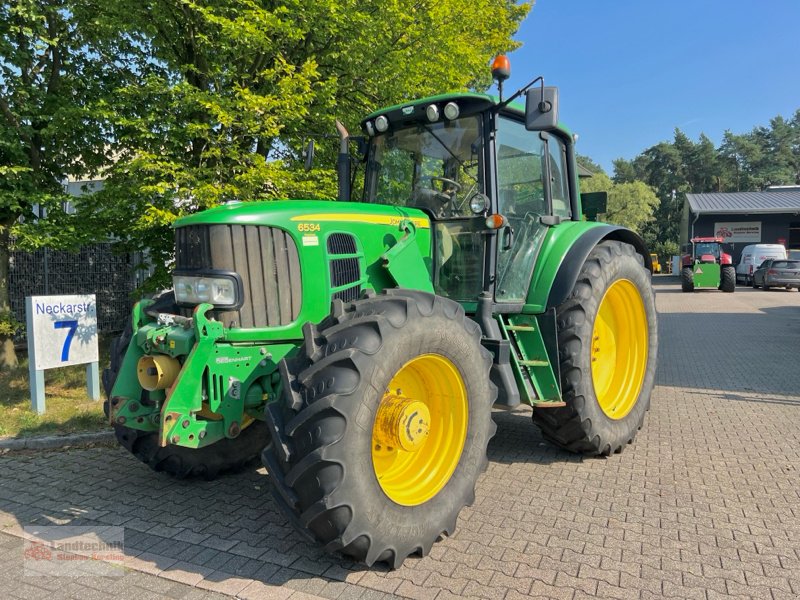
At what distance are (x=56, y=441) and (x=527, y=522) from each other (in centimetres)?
419

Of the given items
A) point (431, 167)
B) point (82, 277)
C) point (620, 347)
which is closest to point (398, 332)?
point (431, 167)

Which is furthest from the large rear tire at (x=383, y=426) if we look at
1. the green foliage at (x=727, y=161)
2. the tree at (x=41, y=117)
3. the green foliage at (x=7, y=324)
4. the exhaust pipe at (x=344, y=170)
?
the green foliage at (x=727, y=161)

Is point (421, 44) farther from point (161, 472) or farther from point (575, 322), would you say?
point (161, 472)

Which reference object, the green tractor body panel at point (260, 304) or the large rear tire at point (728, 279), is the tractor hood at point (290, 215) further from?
the large rear tire at point (728, 279)

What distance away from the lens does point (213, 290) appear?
3.29 metres

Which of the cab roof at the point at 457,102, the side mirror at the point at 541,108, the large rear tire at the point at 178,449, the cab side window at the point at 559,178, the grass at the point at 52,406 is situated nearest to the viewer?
the side mirror at the point at 541,108

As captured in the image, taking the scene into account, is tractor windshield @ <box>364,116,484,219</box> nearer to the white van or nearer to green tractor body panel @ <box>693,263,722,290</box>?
green tractor body panel @ <box>693,263,722,290</box>

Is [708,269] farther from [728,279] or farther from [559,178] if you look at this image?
[559,178]

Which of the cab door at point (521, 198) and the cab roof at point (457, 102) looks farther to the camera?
the cab door at point (521, 198)

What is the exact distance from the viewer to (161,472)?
4195mm

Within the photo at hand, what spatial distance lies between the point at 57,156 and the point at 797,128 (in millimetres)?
86983

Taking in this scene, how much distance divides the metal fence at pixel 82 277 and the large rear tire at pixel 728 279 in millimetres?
23003

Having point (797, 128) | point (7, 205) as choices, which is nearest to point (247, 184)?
point (7, 205)

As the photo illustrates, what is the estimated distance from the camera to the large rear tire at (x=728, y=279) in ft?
80.3
